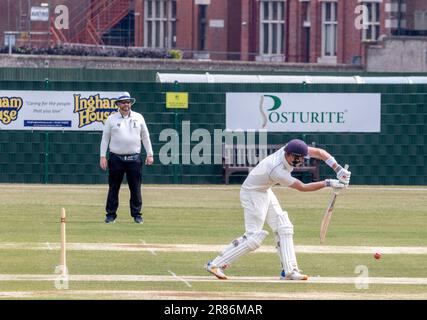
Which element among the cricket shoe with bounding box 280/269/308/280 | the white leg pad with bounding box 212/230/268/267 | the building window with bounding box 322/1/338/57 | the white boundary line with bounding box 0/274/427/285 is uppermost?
the building window with bounding box 322/1/338/57

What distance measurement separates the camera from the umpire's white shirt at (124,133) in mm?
23797

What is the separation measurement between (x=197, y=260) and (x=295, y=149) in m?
2.90

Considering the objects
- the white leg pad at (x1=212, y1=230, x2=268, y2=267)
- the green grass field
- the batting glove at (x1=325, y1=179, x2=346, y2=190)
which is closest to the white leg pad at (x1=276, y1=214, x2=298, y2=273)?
the white leg pad at (x1=212, y1=230, x2=268, y2=267)

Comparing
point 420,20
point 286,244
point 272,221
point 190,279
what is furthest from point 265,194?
point 420,20

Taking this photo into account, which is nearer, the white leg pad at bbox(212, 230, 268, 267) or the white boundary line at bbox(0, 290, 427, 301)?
the white boundary line at bbox(0, 290, 427, 301)

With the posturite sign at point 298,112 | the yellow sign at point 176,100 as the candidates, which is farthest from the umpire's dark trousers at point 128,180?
the posturite sign at point 298,112

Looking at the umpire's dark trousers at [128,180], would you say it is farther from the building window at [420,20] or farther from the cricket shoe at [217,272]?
the building window at [420,20]

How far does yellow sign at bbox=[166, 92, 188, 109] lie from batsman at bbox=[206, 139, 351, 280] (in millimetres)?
16852

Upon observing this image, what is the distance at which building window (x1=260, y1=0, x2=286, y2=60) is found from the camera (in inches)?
2675

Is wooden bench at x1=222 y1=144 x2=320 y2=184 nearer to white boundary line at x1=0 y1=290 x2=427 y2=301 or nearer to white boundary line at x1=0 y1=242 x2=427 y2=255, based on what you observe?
white boundary line at x1=0 y1=242 x2=427 y2=255

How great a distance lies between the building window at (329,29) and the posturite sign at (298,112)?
31973 mm

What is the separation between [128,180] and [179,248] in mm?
3606

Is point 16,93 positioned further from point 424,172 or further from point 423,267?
point 423,267
